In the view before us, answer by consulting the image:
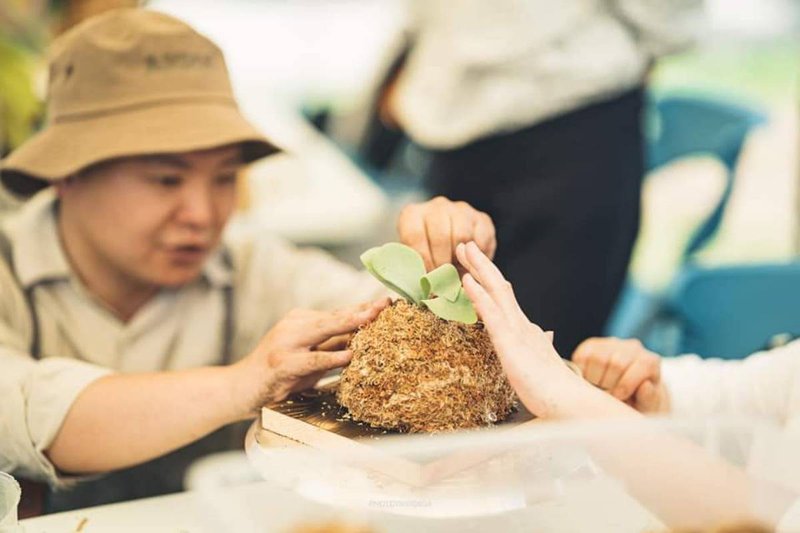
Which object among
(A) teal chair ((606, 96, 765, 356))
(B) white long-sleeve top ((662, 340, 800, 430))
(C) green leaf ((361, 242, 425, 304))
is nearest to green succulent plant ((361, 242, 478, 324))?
(C) green leaf ((361, 242, 425, 304))

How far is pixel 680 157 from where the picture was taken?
1.97 meters

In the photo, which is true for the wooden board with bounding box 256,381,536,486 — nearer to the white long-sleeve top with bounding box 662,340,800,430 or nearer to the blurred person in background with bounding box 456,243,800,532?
the blurred person in background with bounding box 456,243,800,532

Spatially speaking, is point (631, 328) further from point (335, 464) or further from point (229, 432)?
point (335, 464)

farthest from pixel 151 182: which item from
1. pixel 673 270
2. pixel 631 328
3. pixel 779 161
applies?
pixel 779 161

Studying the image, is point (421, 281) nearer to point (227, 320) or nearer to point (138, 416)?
point (138, 416)

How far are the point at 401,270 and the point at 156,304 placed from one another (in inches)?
19.2

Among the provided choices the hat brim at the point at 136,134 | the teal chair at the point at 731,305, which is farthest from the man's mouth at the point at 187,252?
the teal chair at the point at 731,305

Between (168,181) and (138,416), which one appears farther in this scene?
(168,181)

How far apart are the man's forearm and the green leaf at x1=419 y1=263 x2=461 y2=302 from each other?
0.23 metres

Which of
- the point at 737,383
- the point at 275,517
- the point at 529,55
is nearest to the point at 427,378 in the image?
the point at 275,517

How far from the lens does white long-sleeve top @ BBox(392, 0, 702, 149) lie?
1.05m

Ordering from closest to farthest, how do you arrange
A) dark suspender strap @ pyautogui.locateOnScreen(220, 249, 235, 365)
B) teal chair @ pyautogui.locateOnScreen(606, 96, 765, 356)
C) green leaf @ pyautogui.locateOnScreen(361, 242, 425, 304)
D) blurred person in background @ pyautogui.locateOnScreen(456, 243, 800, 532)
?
1. blurred person in background @ pyautogui.locateOnScreen(456, 243, 800, 532)
2. green leaf @ pyautogui.locateOnScreen(361, 242, 425, 304)
3. dark suspender strap @ pyautogui.locateOnScreen(220, 249, 235, 365)
4. teal chair @ pyautogui.locateOnScreen(606, 96, 765, 356)

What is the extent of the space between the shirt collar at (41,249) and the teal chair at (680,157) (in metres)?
0.60

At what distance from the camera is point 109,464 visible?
915 mm
